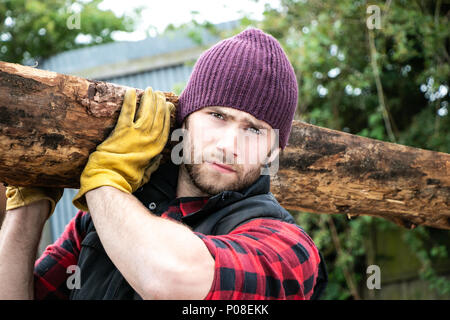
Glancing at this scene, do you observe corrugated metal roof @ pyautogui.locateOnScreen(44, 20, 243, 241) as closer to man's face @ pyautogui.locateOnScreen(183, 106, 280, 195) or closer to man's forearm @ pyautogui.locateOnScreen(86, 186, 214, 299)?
man's face @ pyautogui.locateOnScreen(183, 106, 280, 195)

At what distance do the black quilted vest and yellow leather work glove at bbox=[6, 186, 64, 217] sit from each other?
17cm

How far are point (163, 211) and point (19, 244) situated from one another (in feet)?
1.58

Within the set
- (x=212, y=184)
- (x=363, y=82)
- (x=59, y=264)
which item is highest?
(x=212, y=184)

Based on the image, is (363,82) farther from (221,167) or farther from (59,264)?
(59,264)

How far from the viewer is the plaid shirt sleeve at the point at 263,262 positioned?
40.3 inches

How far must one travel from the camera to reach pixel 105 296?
1.27 meters

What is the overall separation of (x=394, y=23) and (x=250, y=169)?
10.3 feet

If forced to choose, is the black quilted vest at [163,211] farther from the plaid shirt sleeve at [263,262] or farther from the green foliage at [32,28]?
the green foliage at [32,28]

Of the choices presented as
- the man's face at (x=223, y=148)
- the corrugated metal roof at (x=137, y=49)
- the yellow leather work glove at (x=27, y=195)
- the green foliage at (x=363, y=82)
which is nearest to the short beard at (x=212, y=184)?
the man's face at (x=223, y=148)

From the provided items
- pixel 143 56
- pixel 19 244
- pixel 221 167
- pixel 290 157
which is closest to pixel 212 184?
pixel 221 167

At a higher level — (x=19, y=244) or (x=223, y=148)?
(x=223, y=148)

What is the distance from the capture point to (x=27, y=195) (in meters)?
1.41

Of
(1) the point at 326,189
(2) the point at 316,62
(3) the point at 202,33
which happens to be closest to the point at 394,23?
(2) the point at 316,62

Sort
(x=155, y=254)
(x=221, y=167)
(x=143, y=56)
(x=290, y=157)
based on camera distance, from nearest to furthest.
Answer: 1. (x=155, y=254)
2. (x=221, y=167)
3. (x=290, y=157)
4. (x=143, y=56)
